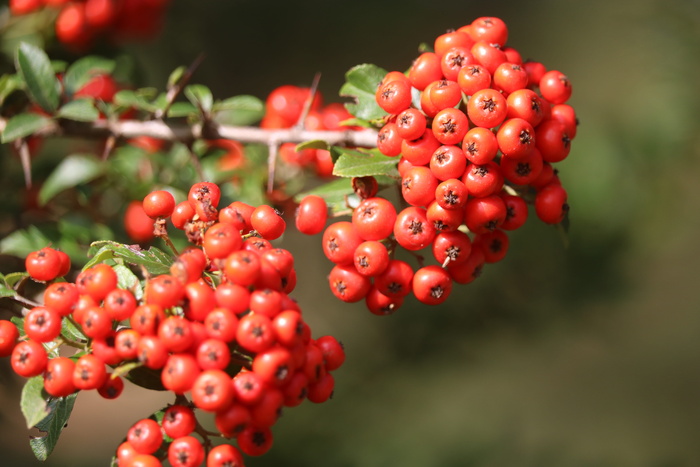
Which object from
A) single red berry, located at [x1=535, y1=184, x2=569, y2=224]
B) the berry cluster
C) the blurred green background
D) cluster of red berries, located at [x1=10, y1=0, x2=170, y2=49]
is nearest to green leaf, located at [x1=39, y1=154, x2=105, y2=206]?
cluster of red berries, located at [x1=10, y1=0, x2=170, y2=49]

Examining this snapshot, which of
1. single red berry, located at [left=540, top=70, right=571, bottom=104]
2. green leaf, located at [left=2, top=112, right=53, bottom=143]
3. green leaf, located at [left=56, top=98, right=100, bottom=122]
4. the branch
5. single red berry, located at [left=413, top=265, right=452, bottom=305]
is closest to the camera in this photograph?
single red berry, located at [left=413, top=265, right=452, bottom=305]

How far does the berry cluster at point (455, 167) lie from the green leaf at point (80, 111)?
126 cm

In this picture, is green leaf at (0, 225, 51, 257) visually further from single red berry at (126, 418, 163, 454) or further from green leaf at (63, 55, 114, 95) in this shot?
single red berry at (126, 418, 163, 454)

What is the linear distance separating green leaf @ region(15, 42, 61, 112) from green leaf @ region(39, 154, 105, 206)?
15.5 inches

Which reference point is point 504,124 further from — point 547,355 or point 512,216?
point 547,355

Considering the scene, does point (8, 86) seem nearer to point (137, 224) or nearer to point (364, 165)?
point (137, 224)

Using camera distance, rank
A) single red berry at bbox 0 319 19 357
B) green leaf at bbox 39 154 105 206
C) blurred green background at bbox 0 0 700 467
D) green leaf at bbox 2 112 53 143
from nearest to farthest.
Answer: single red berry at bbox 0 319 19 357 < green leaf at bbox 2 112 53 143 < green leaf at bbox 39 154 105 206 < blurred green background at bbox 0 0 700 467

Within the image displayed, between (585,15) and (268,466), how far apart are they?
795cm

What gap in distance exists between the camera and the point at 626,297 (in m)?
4.10

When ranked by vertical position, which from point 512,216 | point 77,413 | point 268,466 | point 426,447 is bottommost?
point 77,413

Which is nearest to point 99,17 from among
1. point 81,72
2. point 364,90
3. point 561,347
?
point 81,72

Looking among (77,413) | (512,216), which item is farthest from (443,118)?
(77,413)

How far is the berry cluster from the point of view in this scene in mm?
2025

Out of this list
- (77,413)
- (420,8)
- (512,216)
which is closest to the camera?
(512,216)
